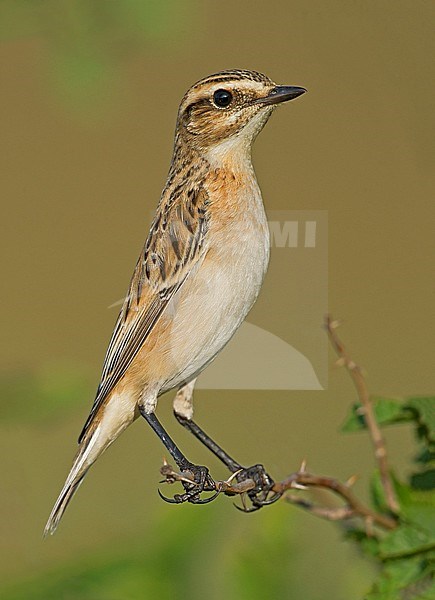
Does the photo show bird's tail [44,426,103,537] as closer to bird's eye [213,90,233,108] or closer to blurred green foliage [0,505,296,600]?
blurred green foliage [0,505,296,600]

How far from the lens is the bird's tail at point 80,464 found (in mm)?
2473

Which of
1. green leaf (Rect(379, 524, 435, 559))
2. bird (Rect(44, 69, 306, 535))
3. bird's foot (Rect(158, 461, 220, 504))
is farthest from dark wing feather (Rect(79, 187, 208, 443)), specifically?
green leaf (Rect(379, 524, 435, 559))

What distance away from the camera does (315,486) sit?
2076 mm

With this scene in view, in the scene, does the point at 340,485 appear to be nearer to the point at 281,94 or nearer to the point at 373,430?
the point at 373,430

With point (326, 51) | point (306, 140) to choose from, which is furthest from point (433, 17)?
point (306, 140)

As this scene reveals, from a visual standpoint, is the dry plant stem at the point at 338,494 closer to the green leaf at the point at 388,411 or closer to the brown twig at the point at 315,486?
the brown twig at the point at 315,486

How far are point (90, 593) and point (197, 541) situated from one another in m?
0.40

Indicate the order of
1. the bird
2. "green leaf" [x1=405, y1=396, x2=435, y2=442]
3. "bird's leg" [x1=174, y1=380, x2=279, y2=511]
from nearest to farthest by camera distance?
"green leaf" [x1=405, y1=396, x2=435, y2=442] → the bird → "bird's leg" [x1=174, y1=380, x2=279, y2=511]

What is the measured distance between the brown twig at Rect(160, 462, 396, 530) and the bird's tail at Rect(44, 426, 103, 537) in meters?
0.37

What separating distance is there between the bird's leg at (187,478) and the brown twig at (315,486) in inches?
2.8

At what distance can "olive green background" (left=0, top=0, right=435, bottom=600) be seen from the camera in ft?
7.85

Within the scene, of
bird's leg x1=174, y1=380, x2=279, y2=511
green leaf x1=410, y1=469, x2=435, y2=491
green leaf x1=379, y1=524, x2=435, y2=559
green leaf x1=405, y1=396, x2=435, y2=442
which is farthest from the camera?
bird's leg x1=174, y1=380, x2=279, y2=511

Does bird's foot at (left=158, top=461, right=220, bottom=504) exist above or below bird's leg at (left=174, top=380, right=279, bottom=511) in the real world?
below

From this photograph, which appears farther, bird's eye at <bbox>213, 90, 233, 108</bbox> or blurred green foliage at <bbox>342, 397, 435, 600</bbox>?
bird's eye at <bbox>213, 90, 233, 108</bbox>
